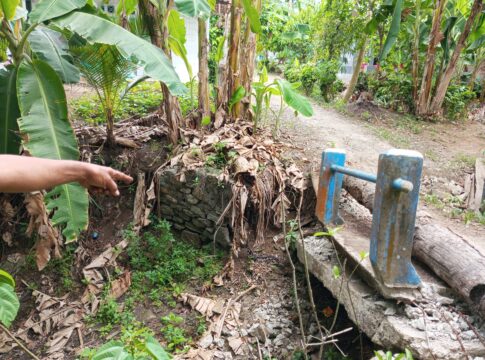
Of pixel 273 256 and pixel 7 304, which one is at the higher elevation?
pixel 7 304

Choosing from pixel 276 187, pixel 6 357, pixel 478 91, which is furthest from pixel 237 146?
pixel 478 91

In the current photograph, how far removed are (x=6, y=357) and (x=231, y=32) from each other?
403 cm

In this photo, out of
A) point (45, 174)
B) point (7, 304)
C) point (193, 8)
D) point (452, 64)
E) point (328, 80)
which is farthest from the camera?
point (328, 80)

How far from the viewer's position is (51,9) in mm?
2740

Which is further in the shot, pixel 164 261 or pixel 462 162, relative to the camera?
pixel 462 162

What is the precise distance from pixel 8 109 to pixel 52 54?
2.70 feet

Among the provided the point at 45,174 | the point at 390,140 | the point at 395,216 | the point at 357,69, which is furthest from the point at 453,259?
the point at 357,69

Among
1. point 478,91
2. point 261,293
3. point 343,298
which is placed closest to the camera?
point 343,298

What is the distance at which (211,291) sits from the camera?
3467mm

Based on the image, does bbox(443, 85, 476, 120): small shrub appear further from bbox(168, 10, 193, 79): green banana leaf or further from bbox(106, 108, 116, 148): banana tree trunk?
bbox(106, 108, 116, 148): banana tree trunk

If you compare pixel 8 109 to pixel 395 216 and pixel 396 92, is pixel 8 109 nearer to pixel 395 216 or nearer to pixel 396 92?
pixel 395 216

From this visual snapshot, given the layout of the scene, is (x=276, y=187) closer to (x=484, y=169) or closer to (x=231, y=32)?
(x=231, y=32)

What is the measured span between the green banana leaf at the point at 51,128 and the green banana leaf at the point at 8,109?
0.27 m

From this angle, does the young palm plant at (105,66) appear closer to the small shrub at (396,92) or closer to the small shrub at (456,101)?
the small shrub at (396,92)
